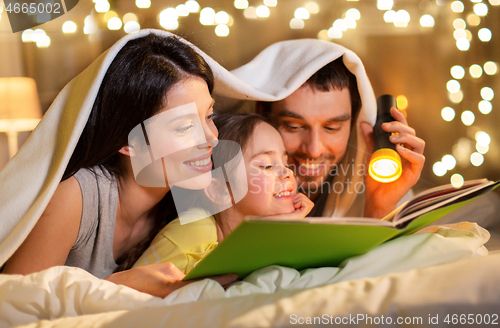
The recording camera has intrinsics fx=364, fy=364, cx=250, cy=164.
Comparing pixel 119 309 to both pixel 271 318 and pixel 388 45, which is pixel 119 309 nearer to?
pixel 271 318

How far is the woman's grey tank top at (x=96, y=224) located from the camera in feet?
2.70

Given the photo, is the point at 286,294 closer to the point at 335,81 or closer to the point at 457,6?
the point at 335,81

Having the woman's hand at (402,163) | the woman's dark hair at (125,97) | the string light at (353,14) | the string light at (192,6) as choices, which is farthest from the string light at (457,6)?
the woman's dark hair at (125,97)

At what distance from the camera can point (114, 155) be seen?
89 cm

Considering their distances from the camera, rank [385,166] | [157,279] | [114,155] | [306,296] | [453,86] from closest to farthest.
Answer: [306,296] < [157,279] < [114,155] < [385,166] < [453,86]

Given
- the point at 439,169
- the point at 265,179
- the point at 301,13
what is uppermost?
the point at 301,13

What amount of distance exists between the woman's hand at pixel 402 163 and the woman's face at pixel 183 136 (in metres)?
Answer: 0.51

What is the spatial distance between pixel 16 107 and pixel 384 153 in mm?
1021

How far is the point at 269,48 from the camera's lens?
1122mm

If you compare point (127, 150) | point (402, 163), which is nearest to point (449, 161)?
point (402, 163)

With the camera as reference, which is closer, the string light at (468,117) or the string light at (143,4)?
the string light at (143,4)

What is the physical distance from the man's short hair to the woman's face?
0.26m

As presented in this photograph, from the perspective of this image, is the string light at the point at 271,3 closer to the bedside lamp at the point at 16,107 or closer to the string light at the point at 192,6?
the string light at the point at 192,6

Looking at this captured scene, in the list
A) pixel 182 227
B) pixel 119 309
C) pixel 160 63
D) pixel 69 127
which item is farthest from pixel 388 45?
pixel 119 309
